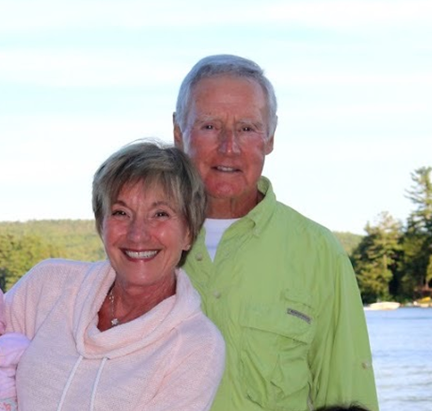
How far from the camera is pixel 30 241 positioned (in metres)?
79.7

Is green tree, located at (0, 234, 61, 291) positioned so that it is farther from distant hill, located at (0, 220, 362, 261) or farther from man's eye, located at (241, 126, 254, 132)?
man's eye, located at (241, 126, 254, 132)

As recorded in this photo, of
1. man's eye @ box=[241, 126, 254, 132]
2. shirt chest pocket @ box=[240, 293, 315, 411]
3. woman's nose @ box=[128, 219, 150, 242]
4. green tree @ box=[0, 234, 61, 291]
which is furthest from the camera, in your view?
green tree @ box=[0, 234, 61, 291]

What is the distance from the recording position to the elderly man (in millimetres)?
3664

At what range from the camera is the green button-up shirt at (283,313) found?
12.0ft

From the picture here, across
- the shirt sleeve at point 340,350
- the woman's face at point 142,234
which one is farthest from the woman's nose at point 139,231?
the shirt sleeve at point 340,350

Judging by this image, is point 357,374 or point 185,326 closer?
point 185,326

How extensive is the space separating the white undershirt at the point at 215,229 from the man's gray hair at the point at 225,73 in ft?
1.05

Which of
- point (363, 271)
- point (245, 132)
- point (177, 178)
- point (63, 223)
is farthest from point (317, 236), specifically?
point (63, 223)

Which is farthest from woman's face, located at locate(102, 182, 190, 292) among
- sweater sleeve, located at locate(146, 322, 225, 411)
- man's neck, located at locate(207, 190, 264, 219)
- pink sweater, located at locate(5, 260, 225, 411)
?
man's neck, located at locate(207, 190, 264, 219)

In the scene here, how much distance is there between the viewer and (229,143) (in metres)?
3.72

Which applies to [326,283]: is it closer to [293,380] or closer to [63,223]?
[293,380]

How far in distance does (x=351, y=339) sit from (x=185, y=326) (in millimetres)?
799

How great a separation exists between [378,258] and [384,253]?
2.22ft

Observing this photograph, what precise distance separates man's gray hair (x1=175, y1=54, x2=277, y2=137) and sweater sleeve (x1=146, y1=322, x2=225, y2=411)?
36.3 inches
